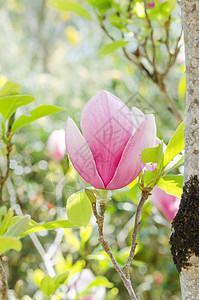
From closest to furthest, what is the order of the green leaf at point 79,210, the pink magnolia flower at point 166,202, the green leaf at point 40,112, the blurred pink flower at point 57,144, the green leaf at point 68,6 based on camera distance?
the green leaf at point 79,210, the green leaf at point 40,112, the pink magnolia flower at point 166,202, the green leaf at point 68,6, the blurred pink flower at point 57,144

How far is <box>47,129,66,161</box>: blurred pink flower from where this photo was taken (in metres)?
0.95

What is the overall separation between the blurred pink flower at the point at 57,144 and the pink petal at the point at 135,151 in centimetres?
56

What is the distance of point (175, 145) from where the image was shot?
0.40 metres

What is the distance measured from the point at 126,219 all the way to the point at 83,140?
1284mm

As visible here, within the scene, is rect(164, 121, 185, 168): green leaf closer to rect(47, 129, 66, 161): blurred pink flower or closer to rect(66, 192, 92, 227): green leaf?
rect(66, 192, 92, 227): green leaf

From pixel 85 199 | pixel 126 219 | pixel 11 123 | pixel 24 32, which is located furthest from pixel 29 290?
pixel 24 32

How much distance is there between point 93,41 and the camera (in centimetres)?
291

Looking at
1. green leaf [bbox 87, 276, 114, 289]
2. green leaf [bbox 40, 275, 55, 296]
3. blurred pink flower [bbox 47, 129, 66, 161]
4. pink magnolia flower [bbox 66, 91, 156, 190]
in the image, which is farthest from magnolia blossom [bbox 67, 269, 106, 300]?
pink magnolia flower [bbox 66, 91, 156, 190]

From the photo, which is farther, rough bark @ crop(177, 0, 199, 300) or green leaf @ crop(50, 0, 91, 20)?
green leaf @ crop(50, 0, 91, 20)

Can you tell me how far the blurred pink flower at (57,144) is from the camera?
3.10 ft

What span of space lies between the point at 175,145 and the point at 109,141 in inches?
2.8

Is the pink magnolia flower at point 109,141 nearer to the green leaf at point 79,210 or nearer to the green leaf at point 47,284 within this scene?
the green leaf at point 79,210

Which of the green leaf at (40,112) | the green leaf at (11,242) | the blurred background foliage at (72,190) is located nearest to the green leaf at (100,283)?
the blurred background foliage at (72,190)

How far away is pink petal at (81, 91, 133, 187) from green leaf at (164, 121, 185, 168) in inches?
1.8
